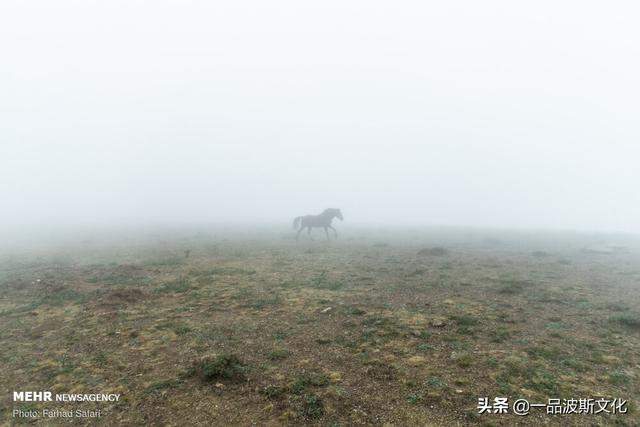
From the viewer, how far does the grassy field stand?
21.7ft

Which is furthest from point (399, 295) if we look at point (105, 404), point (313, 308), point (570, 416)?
point (105, 404)

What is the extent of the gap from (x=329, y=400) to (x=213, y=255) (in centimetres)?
2144

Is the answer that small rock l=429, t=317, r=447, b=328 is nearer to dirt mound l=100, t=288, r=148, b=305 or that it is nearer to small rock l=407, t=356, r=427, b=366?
small rock l=407, t=356, r=427, b=366

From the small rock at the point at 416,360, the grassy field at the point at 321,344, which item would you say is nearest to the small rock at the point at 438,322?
the grassy field at the point at 321,344

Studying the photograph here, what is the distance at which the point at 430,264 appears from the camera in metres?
21.8

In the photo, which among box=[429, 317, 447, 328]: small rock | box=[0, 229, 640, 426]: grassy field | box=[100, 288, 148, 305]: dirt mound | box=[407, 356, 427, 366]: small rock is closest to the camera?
box=[0, 229, 640, 426]: grassy field

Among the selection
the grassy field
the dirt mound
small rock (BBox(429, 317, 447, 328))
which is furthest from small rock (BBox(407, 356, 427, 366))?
the dirt mound

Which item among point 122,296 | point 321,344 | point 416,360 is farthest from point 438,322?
point 122,296

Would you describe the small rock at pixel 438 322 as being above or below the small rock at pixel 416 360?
above

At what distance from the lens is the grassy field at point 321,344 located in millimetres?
6613

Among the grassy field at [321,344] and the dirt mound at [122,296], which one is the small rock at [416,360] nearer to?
the grassy field at [321,344]

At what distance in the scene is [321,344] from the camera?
952cm

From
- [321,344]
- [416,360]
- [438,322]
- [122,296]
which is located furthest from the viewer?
[122,296]

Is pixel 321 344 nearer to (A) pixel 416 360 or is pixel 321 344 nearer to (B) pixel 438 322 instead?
(A) pixel 416 360
